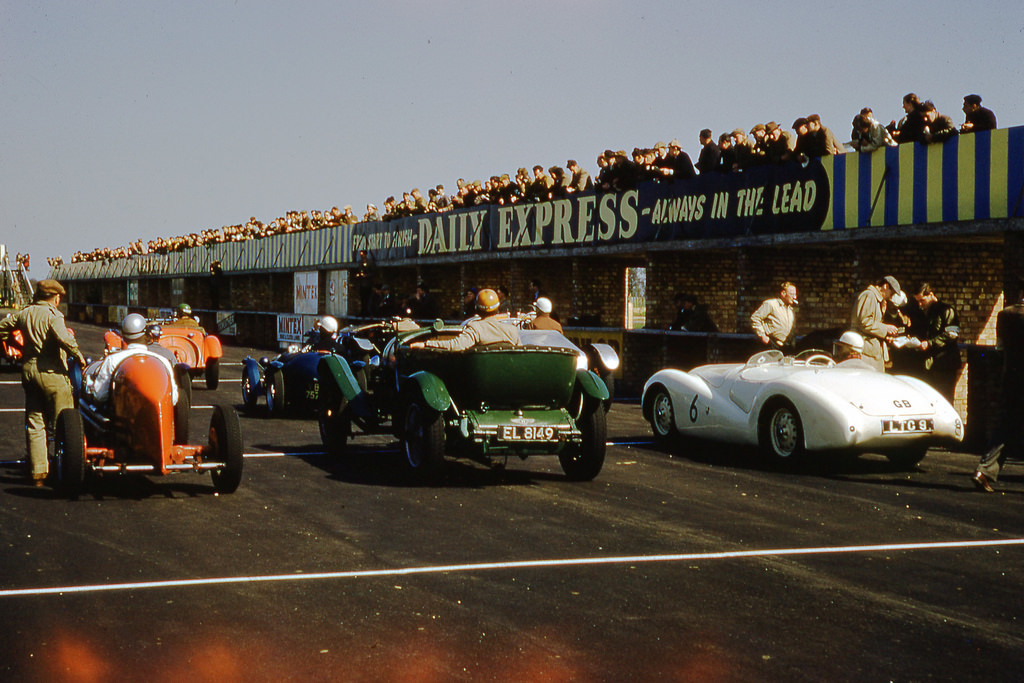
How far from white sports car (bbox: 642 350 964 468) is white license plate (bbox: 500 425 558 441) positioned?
257 cm

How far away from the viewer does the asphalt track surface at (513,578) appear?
508 cm

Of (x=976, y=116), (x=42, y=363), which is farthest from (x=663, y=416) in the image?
(x=42, y=363)

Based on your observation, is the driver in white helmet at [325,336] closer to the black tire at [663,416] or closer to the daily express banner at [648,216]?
the black tire at [663,416]

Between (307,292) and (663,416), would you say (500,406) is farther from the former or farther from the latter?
(307,292)

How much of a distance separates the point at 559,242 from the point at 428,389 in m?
13.8

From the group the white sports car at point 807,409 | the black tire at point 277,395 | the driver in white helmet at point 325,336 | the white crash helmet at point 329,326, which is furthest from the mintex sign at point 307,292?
the white sports car at point 807,409

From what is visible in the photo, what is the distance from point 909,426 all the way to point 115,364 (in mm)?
6662

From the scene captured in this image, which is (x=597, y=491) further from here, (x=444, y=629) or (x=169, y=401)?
(x=444, y=629)

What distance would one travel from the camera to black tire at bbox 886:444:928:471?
11516mm

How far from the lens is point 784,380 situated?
11344 millimetres

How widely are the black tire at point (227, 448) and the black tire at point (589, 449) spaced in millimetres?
2826

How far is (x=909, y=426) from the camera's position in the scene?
10.8 metres

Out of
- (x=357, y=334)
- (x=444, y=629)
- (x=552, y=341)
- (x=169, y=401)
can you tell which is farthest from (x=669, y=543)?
(x=357, y=334)

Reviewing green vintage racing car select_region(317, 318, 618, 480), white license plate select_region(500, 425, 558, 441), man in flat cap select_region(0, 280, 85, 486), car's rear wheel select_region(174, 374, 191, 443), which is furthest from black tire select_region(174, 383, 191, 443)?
white license plate select_region(500, 425, 558, 441)
